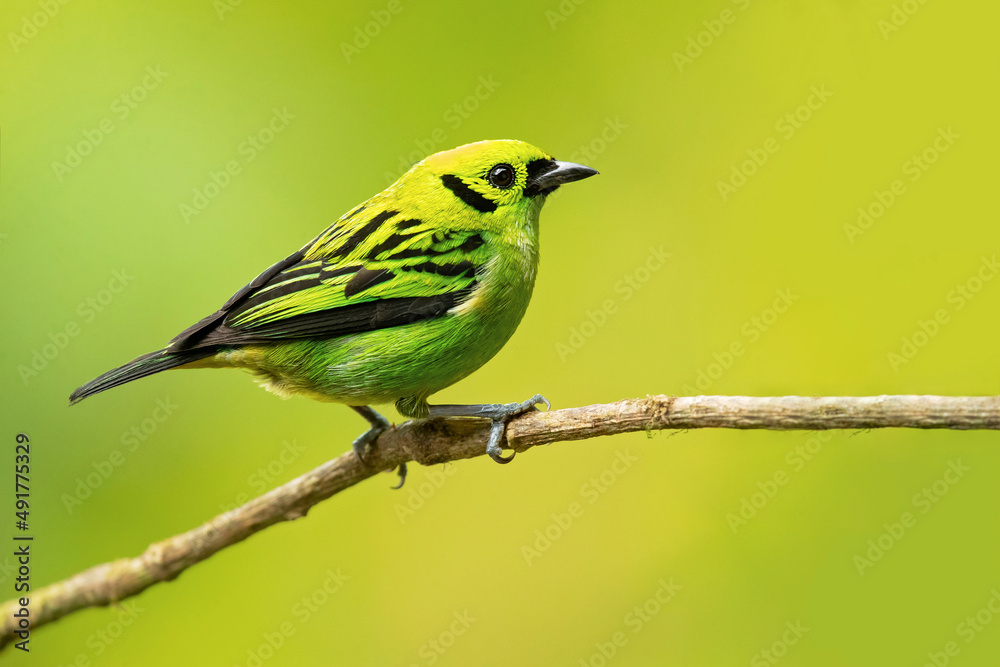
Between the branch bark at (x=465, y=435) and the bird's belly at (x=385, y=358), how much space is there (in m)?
0.25

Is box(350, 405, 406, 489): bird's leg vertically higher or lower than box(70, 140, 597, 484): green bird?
lower

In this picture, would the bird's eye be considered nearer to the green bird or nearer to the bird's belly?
the green bird

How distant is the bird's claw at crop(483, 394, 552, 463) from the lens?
354cm

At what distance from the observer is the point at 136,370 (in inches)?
147

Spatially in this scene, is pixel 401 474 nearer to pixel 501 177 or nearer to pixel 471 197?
pixel 471 197


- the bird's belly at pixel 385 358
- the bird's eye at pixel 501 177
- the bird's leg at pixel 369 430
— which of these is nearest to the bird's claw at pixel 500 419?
the bird's belly at pixel 385 358

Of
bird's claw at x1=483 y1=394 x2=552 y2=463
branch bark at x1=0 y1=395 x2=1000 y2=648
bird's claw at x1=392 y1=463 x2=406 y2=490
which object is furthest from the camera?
bird's claw at x1=392 y1=463 x2=406 y2=490

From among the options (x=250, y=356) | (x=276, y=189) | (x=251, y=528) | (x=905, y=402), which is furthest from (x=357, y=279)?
(x=905, y=402)

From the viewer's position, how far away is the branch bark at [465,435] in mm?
2465

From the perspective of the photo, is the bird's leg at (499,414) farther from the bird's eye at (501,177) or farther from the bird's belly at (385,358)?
the bird's eye at (501,177)

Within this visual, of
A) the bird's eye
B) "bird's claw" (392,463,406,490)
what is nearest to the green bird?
the bird's eye

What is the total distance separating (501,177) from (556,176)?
28cm

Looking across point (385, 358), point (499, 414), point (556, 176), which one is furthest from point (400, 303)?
point (556, 176)

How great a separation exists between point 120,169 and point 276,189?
3.14 feet
